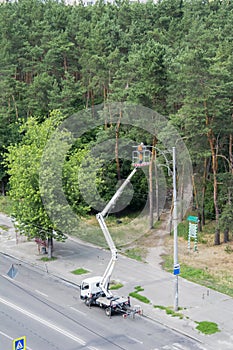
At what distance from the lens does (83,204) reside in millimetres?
45500

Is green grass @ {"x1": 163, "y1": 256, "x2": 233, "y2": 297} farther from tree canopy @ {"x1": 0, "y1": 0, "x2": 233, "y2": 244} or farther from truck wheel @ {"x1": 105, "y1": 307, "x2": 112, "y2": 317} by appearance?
truck wheel @ {"x1": 105, "y1": 307, "x2": 112, "y2": 317}

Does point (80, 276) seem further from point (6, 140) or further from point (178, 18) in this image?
point (178, 18)

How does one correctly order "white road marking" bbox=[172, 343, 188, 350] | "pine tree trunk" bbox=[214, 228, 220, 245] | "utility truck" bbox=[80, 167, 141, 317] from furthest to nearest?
"pine tree trunk" bbox=[214, 228, 220, 245] → "utility truck" bbox=[80, 167, 141, 317] → "white road marking" bbox=[172, 343, 188, 350]

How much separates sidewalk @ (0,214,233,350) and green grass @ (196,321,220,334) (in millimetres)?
267

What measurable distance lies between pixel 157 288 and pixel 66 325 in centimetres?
796

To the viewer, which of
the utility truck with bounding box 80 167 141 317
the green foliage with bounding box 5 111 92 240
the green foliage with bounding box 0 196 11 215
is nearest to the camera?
the utility truck with bounding box 80 167 141 317

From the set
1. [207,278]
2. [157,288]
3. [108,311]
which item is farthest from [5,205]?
[108,311]

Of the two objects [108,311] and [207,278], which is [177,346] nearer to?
[108,311]

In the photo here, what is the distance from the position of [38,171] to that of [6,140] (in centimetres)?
2548

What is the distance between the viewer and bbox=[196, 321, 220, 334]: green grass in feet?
104

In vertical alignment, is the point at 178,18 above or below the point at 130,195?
above

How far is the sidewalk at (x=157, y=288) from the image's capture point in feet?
105

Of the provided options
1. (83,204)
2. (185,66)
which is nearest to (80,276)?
(83,204)

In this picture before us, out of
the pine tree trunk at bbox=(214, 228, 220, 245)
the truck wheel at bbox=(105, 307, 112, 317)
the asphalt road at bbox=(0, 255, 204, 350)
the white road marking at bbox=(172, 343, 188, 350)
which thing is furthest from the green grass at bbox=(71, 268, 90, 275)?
the white road marking at bbox=(172, 343, 188, 350)
